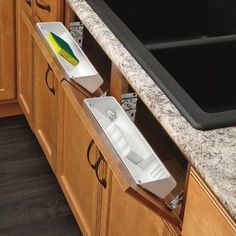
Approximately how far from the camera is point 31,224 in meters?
2.30

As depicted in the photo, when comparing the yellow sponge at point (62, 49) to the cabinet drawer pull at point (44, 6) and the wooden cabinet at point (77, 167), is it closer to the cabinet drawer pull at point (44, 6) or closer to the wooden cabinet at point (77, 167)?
the wooden cabinet at point (77, 167)

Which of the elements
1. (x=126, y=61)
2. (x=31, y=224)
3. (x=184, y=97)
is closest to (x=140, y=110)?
(x=126, y=61)

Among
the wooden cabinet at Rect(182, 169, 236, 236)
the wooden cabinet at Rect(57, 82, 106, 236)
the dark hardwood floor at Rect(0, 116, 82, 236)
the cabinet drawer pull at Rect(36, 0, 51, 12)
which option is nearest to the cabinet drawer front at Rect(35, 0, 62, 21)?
the cabinet drawer pull at Rect(36, 0, 51, 12)

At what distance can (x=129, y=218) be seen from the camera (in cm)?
165

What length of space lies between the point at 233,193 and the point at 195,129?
0.20 metres

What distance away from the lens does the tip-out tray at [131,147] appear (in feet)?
4.47

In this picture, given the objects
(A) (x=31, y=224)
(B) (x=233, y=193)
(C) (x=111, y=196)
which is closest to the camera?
(B) (x=233, y=193)

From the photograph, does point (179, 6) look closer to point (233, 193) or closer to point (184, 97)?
point (184, 97)

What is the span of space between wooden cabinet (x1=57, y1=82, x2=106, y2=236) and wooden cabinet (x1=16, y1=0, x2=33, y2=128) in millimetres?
422

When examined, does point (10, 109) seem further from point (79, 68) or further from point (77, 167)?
point (79, 68)

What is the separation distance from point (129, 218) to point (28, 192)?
898mm

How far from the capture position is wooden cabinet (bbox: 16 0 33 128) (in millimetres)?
2441

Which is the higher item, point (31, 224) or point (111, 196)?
point (111, 196)

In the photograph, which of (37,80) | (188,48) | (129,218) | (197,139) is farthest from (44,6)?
(197,139)
